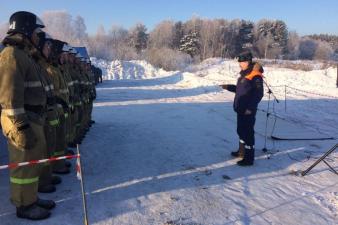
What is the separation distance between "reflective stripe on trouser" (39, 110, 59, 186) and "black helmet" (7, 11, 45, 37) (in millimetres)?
1404

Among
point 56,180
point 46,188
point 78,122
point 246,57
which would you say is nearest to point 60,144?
point 56,180

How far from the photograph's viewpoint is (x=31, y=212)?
458cm

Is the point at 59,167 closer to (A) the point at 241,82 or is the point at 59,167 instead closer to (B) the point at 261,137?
(A) the point at 241,82

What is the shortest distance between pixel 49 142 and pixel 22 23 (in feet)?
6.05

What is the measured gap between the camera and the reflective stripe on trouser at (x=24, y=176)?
447cm

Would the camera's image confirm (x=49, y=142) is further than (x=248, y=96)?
No

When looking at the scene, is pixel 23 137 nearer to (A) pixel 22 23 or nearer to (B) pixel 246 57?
(A) pixel 22 23

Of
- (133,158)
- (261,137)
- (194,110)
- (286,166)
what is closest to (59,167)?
(133,158)

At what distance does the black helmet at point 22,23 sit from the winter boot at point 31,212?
1.98 meters

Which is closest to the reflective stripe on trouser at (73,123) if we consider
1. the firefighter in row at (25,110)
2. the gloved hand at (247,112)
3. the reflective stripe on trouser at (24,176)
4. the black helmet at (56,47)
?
the black helmet at (56,47)

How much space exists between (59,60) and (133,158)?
7.40 ft

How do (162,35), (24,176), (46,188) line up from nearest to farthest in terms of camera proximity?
(24,176), (46,188), (162,35)

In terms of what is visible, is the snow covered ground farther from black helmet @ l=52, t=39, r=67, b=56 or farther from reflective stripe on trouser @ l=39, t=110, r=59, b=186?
black helmet @ l=52, t=39, r=67, b=56

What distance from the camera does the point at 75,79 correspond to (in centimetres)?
874
